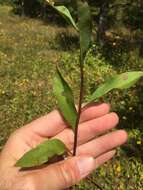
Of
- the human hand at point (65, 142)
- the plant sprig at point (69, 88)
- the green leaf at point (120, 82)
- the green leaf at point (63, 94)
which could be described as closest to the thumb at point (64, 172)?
the human hand at point (65, 142)

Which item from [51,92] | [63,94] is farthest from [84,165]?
[51,92]

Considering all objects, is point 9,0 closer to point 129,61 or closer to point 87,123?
point 129,61

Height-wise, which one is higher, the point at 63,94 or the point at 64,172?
the point at 63,94

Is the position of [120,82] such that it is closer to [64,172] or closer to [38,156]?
[38,156]

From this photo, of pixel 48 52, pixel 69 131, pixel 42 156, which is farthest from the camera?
pixel 48 52

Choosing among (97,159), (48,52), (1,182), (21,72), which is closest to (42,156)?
(1,182)

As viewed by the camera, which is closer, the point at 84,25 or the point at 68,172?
the point at 84,25
